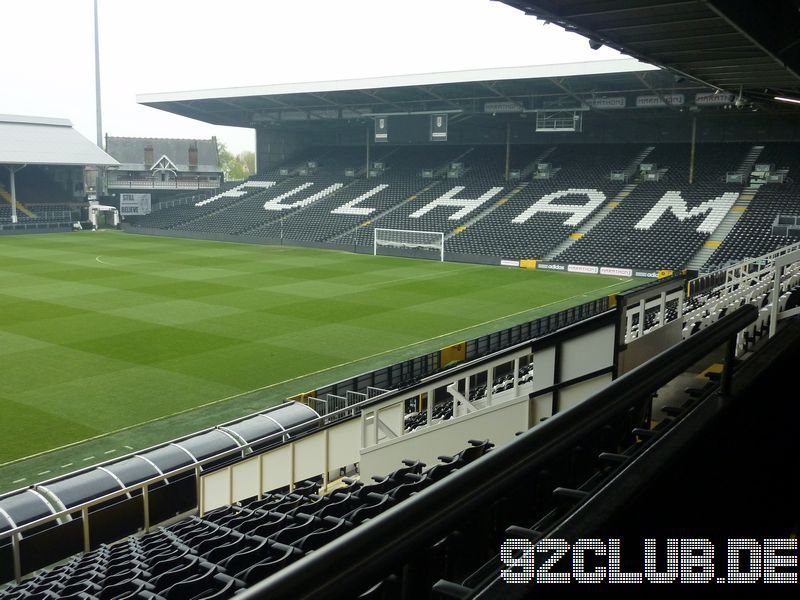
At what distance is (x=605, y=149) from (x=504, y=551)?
179 feet

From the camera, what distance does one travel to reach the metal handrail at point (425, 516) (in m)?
1.14

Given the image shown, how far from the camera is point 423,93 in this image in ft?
163

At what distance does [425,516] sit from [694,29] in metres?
10.8

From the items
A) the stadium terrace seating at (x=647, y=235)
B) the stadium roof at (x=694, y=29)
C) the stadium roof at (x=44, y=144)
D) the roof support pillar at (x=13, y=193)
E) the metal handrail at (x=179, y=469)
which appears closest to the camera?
the metal handrail at (x=179, y=469)

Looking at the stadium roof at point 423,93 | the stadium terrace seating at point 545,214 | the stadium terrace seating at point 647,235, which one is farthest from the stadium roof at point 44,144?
the stadium terrace seating at point 647,235

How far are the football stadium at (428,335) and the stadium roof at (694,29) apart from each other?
0.21 feet

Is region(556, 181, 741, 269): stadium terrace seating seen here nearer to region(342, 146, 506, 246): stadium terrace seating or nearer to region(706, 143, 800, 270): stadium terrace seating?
region(706, 143, 800, 270): stadium terrace seating

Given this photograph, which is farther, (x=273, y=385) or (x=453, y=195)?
(x=453, y=195)

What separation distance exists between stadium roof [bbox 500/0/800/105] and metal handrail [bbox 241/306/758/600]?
25.7 feet

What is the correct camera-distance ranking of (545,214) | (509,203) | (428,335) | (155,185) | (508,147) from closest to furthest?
(428,335) → (545,214) → (509,203) → (508,147) → (155,185)

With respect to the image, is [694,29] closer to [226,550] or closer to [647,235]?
[226,550]

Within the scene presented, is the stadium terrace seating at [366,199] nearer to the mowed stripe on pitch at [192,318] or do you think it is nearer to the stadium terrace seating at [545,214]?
the mowed stripe on pitch at [192,318]

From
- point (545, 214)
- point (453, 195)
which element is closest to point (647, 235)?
point (545, 214)

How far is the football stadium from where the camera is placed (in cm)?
229
